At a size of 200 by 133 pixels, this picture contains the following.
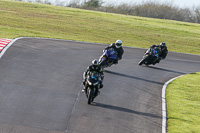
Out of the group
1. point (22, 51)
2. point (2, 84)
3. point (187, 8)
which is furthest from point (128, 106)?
point (187, 8)

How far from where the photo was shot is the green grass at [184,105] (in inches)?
551

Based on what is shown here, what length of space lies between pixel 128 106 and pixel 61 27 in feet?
97.9

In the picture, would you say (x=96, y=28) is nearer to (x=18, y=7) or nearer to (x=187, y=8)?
(x=18, y=7)

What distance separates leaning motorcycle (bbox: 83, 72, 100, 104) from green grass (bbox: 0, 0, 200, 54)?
70.3ft

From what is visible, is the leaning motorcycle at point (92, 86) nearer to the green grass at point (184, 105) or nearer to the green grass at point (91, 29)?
the green grass at point (184, 105)

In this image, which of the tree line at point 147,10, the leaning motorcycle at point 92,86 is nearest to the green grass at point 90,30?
the leaning motorcycle at point 92,86

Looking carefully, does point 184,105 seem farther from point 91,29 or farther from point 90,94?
point 91,29

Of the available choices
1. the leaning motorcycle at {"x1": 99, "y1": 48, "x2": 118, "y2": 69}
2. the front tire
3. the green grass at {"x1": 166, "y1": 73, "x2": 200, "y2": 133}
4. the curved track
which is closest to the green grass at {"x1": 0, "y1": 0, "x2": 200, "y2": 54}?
the curved track

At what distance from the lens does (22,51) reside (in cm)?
2434

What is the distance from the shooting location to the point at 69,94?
16.4 metres

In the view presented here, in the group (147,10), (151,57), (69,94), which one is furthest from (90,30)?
(147,10)

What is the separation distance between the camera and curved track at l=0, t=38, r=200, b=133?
13.0m

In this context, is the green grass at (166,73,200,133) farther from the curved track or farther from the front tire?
the front tire

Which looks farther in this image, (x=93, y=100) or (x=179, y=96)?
(x=179, y=96)
